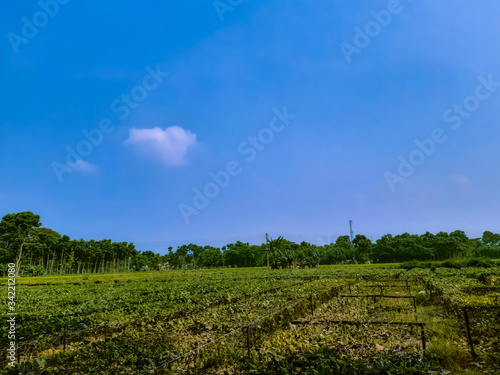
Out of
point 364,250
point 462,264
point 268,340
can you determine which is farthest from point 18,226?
point 364,250

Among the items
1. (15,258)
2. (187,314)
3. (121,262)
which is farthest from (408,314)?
(121,262)

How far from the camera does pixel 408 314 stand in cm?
1275

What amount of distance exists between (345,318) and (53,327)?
37.8 ft

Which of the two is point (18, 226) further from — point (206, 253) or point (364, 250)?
point (364, 250)

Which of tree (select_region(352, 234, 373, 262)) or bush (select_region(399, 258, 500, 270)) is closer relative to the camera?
bush (select_region(399, 258, 500, 270))

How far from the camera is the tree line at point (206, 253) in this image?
6450cm

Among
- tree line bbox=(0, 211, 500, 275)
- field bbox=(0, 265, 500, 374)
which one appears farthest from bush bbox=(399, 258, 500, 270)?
field bbox=(0, 265, 500, 374)

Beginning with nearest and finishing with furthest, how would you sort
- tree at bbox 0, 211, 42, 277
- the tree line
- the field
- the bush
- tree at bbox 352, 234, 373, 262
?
the field < the bush < tree at bbox 0, 211, 42, 277 < the tree line < tree at bbox 352, 234, 373, 262

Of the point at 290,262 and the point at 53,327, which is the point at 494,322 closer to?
the point at 53,327

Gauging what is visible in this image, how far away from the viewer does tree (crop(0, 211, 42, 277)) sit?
55750 millimetres

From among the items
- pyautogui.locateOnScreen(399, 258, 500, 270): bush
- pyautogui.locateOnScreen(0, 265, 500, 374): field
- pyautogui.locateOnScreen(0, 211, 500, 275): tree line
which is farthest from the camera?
pyautogui.locateOnScreen(0, 211, 500, 275): tree line

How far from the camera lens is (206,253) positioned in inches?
4065

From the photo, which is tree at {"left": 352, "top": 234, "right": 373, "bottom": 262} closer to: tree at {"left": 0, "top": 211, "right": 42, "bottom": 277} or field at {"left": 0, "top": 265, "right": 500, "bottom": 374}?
field at {"left": 0, "top": 265, "right": 500, "bottom": 374}

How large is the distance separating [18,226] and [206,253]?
57.4 meters
